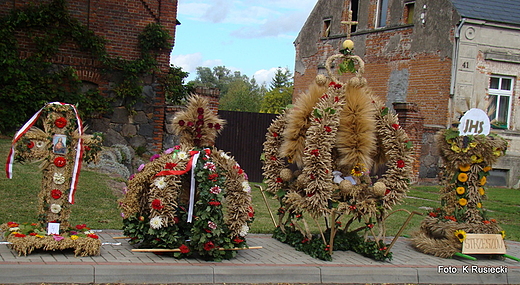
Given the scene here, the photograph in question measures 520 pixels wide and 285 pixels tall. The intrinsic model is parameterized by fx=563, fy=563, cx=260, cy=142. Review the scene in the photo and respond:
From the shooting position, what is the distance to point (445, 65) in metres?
19.6

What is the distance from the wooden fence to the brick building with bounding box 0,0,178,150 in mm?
2401

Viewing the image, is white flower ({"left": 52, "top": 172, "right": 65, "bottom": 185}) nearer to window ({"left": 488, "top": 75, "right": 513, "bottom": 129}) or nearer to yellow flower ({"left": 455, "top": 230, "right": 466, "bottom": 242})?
yellow flower ({"left": 455, "top": 230, "right": 466, "bottom": 242})

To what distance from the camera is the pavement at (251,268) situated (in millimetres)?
5680

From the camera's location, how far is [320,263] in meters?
7.02

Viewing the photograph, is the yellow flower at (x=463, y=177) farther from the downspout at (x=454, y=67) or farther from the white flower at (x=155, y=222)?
the downspout at (x=454, y=67)

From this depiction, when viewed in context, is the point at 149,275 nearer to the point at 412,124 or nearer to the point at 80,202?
the point at 80,202

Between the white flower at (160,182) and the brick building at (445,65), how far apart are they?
12.5m

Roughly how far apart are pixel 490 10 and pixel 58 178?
1785 cm

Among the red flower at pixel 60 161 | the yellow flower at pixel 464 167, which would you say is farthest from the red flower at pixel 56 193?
the yellow flower at pixel 464 167

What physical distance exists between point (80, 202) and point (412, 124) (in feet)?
37.5

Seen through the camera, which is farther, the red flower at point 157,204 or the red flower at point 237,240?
the red flower at point 237,240

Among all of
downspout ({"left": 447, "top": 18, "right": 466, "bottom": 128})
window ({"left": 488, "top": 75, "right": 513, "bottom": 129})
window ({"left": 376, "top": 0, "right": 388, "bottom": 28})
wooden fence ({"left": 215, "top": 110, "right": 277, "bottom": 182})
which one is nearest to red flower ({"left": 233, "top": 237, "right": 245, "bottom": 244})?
wooden fence ({"left": 215, "top": 110, "right": 277, "bottom": 182})

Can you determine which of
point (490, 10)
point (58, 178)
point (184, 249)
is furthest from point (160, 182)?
point (490, 10)

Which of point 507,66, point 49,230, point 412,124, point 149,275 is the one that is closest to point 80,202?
point 49,230
